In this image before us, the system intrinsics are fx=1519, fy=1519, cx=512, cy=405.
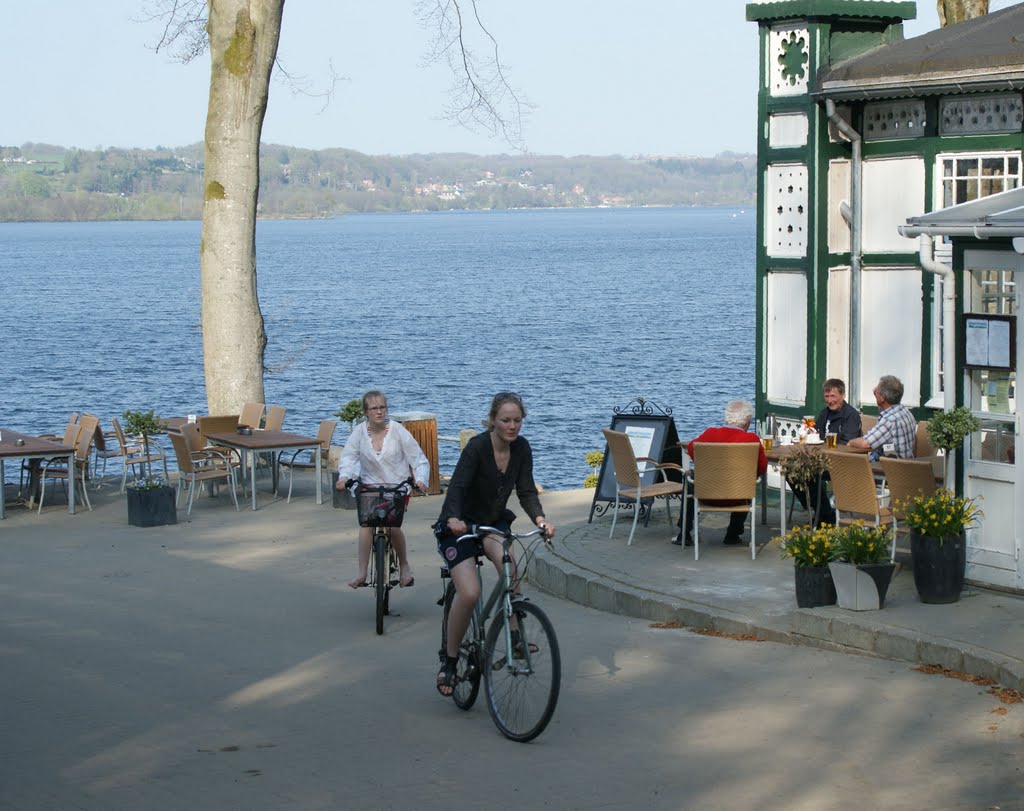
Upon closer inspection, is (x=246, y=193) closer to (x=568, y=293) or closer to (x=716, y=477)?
(x=716, y=477)

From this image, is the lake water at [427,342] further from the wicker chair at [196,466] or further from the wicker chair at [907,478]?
the wicker chair at [907,478]

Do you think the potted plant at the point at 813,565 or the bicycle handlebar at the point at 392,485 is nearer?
the potted plant at the point at 813,565

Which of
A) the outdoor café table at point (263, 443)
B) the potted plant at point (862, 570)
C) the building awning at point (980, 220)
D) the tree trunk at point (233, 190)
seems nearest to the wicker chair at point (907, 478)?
the potted plant at point (862, 570)

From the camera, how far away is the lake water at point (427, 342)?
4328cm

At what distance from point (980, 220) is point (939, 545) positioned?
2199mm

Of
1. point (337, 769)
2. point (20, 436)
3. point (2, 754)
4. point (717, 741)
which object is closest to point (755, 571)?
point (717, 741)

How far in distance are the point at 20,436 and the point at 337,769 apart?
37.8 feet

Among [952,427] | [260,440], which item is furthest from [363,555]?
[260,440]

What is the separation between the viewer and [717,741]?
7.39 m

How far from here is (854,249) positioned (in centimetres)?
1374

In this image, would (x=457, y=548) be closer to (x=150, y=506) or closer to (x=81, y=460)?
(x=150, y=506)

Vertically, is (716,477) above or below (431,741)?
above

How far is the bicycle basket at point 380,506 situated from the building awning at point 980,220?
408 cm

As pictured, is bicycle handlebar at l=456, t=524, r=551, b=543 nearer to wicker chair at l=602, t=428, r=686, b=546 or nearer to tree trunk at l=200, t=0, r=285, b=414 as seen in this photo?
wicker chair at l=602, t=428, r=686, b=546
